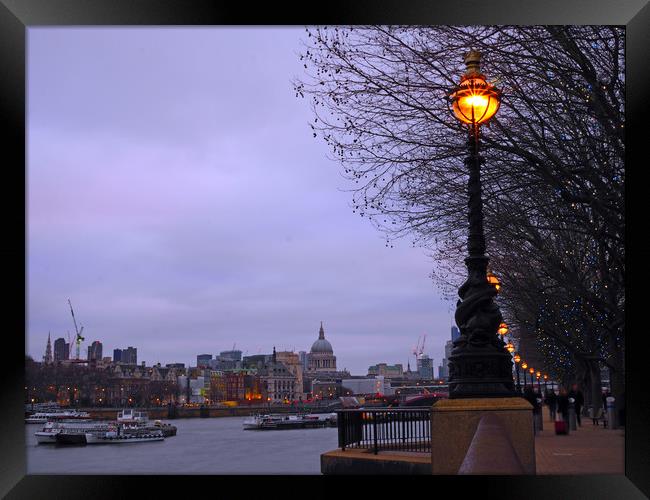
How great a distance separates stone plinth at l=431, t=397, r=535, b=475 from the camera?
34.8ft

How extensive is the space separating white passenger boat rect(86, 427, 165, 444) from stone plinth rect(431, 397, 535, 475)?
93.9 m

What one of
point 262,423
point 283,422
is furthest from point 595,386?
point 283,422

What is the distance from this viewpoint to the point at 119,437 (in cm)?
10131

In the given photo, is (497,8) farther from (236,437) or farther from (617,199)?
(236,437)

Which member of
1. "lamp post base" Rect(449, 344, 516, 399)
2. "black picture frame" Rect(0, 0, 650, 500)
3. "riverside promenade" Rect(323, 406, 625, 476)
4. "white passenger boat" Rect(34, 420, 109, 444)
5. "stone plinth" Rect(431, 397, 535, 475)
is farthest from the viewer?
"white passenger boat" Rect(34, 420, 109, 444)

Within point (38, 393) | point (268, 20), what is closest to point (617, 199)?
point (268, 20)

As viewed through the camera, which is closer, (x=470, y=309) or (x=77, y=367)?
(x=470, y=309)

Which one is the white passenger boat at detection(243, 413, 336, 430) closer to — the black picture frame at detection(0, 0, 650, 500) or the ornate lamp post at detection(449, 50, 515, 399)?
the ornate lamp post at detection(449, 50, 515, 399)

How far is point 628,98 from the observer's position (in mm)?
10234

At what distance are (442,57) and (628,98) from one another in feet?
21.7

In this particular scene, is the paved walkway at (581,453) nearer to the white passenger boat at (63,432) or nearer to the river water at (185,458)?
the river water at (185,458)

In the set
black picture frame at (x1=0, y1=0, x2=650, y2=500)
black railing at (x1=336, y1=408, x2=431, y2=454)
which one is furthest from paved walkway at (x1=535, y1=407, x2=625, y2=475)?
black picture frame at (x1=0, y1=0, x2=650, y2=500)

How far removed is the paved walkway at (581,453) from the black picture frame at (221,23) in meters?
3.87

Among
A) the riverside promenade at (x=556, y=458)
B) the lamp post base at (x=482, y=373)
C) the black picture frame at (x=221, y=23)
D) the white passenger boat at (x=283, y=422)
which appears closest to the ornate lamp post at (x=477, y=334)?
the lamp post base at (x=482, y=373)
